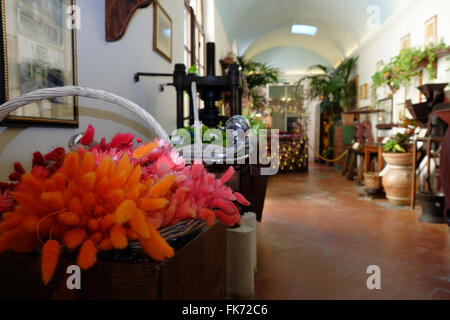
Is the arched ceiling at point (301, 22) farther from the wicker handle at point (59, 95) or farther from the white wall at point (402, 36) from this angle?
the wicker handle at point (59, 95)

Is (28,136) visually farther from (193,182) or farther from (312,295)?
(312,295)

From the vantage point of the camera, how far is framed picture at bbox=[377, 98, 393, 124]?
6091 mm

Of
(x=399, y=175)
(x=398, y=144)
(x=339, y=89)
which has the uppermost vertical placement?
(x=339, y=89)

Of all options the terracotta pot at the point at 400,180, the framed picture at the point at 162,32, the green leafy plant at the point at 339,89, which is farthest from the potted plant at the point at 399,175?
the green leafy plant at the point at 339,89

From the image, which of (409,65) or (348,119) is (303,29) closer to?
(348,119)

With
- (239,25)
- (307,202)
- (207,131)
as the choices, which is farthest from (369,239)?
(239,25)

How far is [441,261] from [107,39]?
2446 millimetres

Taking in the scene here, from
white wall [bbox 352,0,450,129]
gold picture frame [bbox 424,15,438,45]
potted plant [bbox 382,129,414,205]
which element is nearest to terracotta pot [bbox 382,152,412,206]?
potted plant [bbox 382,129,414,205]

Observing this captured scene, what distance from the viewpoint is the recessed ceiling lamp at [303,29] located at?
995cm

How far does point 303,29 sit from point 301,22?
0.76 meters

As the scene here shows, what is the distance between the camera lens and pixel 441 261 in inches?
83.1

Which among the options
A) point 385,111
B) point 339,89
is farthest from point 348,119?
point 339,89

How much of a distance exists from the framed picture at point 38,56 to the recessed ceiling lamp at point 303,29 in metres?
9.91

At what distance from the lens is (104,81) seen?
1516 mm
